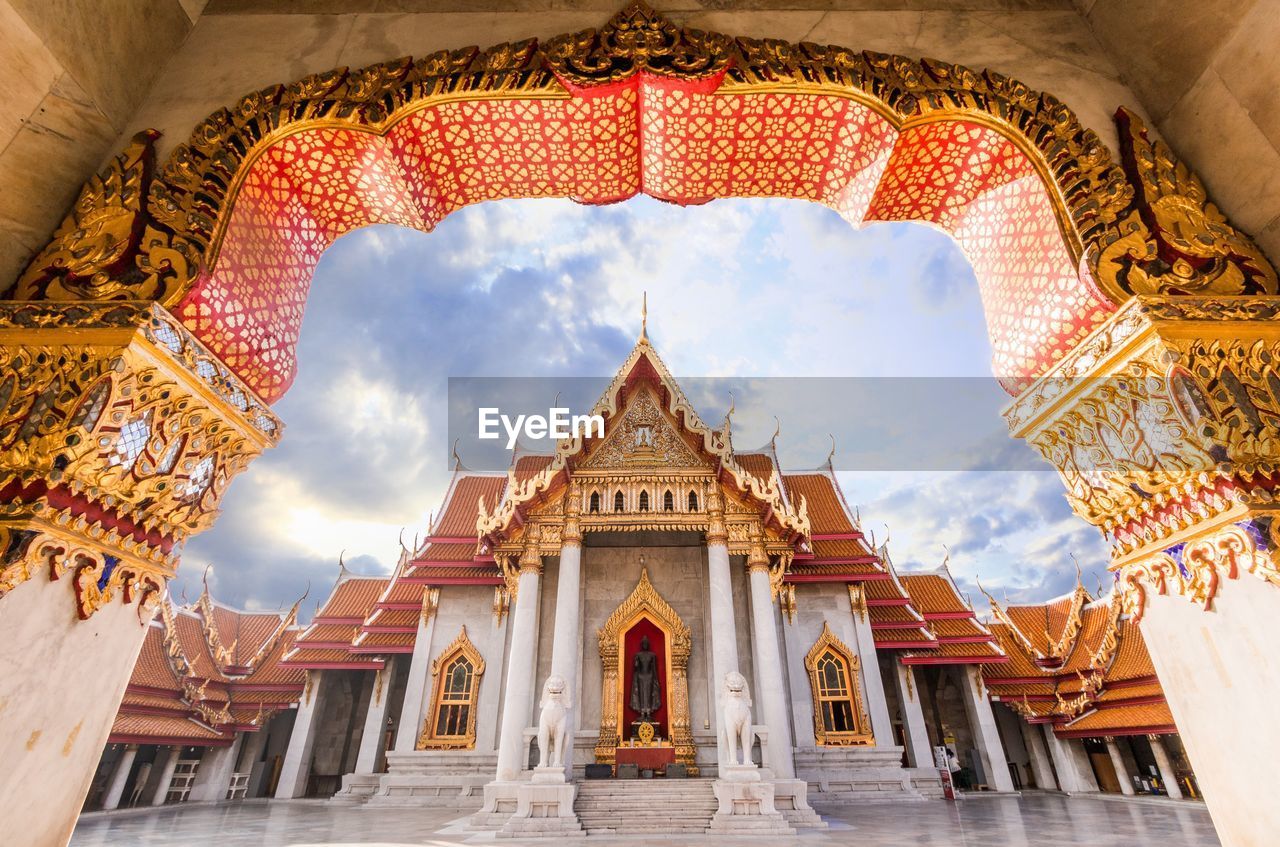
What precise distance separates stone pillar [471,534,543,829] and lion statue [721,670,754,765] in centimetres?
308

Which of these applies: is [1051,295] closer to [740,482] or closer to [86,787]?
[86,787]

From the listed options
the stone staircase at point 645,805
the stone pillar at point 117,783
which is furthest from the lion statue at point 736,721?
the stone pillar at point 117,783

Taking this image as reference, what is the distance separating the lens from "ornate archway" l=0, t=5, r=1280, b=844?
199cm

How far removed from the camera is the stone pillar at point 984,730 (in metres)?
14.5

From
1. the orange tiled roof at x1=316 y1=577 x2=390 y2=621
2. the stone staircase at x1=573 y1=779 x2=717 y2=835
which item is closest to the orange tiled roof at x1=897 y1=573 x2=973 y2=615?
the stone staircase at x1=573 y1=779 x2=717 y2=835

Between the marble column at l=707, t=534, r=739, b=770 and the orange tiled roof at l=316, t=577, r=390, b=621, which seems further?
the orange tiled roof at l=316, t=577, r=390, b=621

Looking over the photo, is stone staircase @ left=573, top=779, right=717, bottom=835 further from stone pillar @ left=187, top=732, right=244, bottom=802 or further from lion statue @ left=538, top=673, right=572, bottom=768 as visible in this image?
stone pillar @ left=187, top=732, right=244, bottom=802

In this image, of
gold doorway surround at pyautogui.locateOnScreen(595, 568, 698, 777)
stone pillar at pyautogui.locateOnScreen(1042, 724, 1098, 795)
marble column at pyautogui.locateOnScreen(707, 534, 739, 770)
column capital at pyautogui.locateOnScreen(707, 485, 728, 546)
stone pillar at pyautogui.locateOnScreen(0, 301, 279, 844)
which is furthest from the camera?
stone pillar at pyautogui.locateOnScreen(1042, 724, 1098, 795)

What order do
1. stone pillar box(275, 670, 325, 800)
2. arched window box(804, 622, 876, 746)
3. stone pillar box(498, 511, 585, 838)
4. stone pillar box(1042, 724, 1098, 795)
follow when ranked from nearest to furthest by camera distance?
1. stone pillar box(498, 511, 585, 838)
2. arched window box(804, 622, 876, 746)
3. stone pillar box(275, 670, 325, 800)
4. stone pillar box(1042, 724, 1098, 795)

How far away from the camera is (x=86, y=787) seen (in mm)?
2039

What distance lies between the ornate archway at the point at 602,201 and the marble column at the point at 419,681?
10.9 meters

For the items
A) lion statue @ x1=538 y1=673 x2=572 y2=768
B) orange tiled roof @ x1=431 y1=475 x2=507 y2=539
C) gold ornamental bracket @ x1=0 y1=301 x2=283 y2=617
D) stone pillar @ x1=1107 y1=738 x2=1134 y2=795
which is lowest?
stone pillar @ x1=1107 y1=738 x2=1134 y2=795

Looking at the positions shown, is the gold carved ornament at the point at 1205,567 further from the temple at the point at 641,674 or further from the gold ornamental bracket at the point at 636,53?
the temple at the point at 641,674

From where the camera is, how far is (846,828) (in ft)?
24.6
